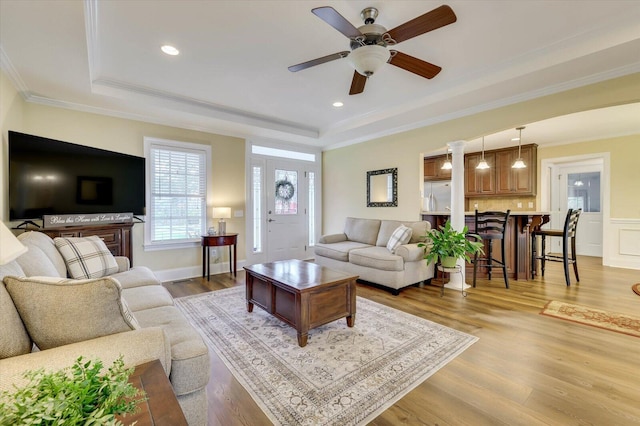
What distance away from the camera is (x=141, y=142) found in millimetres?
4309

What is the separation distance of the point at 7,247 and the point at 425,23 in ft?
7.87

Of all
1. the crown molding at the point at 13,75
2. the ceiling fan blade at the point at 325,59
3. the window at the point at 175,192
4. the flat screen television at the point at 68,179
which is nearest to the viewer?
the ceiling fan blade at the point at 325,59

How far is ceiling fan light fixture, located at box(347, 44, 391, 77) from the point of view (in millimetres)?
2184

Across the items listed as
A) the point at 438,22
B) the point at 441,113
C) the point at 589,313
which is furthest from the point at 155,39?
the point at 589,313

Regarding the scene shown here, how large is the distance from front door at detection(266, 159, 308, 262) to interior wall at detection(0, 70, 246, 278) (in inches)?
24.0

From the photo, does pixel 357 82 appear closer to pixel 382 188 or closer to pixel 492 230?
pixel 382 188

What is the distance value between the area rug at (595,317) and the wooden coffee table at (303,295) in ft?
7.36

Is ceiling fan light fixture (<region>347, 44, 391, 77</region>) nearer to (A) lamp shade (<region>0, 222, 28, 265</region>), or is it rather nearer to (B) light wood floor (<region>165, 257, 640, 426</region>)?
(A) lamp shade (<region>0, 222, 28, 265</region>)

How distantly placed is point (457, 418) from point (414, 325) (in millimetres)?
1214

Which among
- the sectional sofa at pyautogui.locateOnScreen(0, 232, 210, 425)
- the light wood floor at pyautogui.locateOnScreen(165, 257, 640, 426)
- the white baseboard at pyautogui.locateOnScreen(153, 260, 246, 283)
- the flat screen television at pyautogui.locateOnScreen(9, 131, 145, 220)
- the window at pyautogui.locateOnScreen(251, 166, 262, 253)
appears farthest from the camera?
the window at pyautogui.locateOnScreen(251, 166, 262, 253)

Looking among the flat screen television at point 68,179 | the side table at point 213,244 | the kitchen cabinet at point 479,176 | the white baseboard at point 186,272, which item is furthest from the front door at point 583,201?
the flat screen television at point 68,179

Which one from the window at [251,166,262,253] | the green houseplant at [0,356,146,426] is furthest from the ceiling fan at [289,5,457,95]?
the window at [251,166,262,253]

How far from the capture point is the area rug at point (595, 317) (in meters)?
2.73

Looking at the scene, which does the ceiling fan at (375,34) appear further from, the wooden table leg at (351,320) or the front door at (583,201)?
the front door at (583,201)
